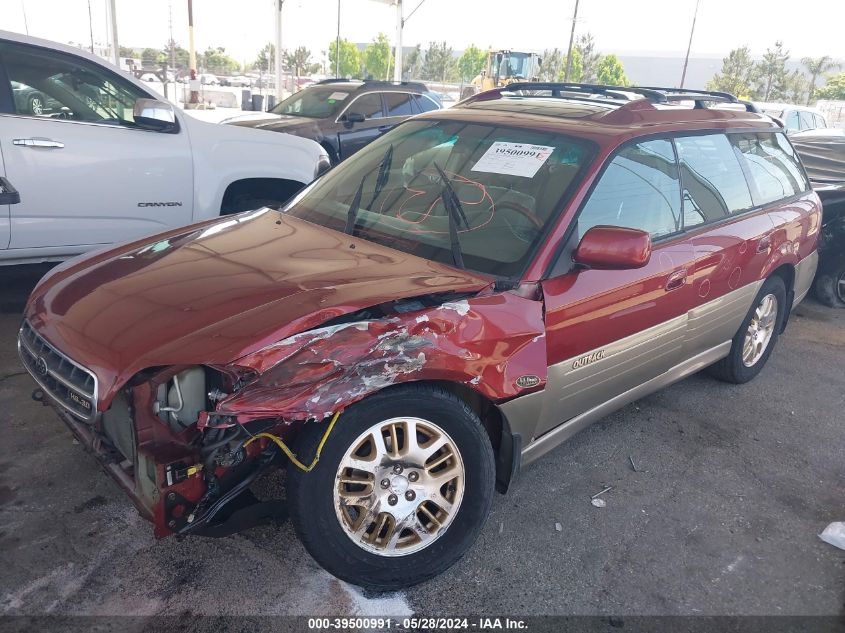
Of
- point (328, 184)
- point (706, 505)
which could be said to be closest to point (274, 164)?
point (328, 184)

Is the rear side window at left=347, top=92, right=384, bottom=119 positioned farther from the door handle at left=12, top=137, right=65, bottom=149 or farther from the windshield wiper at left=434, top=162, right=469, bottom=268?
Answer: the windshield wiper at left=434, top=162, right=469, bottom=268

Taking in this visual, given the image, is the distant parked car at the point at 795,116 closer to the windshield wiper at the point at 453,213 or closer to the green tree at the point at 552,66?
the windshield wiper at the point at 453,213

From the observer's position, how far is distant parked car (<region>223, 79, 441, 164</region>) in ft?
32.1

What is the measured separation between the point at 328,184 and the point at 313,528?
2020 mm

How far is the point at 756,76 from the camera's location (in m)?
48.7

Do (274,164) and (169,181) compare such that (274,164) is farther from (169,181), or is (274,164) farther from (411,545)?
(411,545)

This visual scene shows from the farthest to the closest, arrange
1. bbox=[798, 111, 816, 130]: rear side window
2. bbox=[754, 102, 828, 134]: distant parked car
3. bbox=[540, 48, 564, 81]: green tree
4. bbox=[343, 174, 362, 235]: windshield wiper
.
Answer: bbox=[540, 48, 564, 81]: green tree → bbox=[798, 111, 816, 130]: rear side window → bbox=[754, 102, 828, 134]: distant parked car → bbox=[343, 174, 362, 235]: windshield wiper

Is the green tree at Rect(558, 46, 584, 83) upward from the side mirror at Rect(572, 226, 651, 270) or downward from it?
upward

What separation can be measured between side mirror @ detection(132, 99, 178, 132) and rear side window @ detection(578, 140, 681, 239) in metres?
3.28

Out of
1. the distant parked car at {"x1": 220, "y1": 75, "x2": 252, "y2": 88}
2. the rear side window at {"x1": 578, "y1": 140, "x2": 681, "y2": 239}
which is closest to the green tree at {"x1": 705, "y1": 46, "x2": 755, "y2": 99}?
the distant parked car at {"x1": 220, "y1": 75, "x2": 252, "y2": 88}

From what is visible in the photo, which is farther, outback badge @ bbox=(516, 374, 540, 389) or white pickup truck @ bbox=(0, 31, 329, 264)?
white pickup truck @ bbox=(0, 31, 329, 264)

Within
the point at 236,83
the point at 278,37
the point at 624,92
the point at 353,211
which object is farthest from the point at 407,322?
the point at 236,83

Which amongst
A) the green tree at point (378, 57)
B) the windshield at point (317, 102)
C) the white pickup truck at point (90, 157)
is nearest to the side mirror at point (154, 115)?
the white pickup truck at point (90, 157)

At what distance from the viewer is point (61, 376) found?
2393 millimetres
